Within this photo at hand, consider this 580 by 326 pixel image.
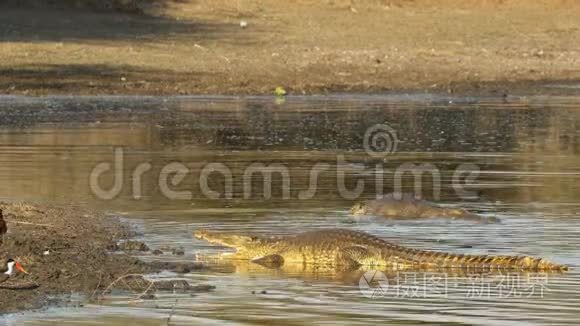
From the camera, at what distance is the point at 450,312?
8.30 m

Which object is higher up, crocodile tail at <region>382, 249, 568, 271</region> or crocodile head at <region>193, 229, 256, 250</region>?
crocodile head at <region>193, 229, 256, 250</region>

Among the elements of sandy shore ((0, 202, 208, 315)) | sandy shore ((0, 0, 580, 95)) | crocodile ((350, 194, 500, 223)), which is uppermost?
sandy shore ((0, 0, 580, 95))

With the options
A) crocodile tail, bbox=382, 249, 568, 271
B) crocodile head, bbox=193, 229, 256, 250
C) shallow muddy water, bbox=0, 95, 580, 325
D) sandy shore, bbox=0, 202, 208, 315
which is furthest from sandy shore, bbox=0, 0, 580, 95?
crocodile tail, bbox=382, 249, 568, 271

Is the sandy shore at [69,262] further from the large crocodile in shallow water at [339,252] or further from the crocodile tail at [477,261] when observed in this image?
the crocodile tail at [477,261]

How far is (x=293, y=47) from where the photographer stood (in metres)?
27.3

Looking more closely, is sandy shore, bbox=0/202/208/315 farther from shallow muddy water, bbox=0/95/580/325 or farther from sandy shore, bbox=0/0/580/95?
sandy shore, bbox=0/0/580/95

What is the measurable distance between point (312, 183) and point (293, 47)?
13.4m

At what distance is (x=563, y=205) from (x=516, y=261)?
10.5 feet

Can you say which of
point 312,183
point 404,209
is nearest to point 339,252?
point 404,209

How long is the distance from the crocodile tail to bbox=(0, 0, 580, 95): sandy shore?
13377mm

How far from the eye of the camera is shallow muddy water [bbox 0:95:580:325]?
8.47 m

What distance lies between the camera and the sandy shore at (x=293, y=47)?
24.0m

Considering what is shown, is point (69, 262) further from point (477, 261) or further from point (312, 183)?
point (312, 183)

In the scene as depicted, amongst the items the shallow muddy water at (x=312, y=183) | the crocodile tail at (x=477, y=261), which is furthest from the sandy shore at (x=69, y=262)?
the crocodile tail at (x=477, y=261)
